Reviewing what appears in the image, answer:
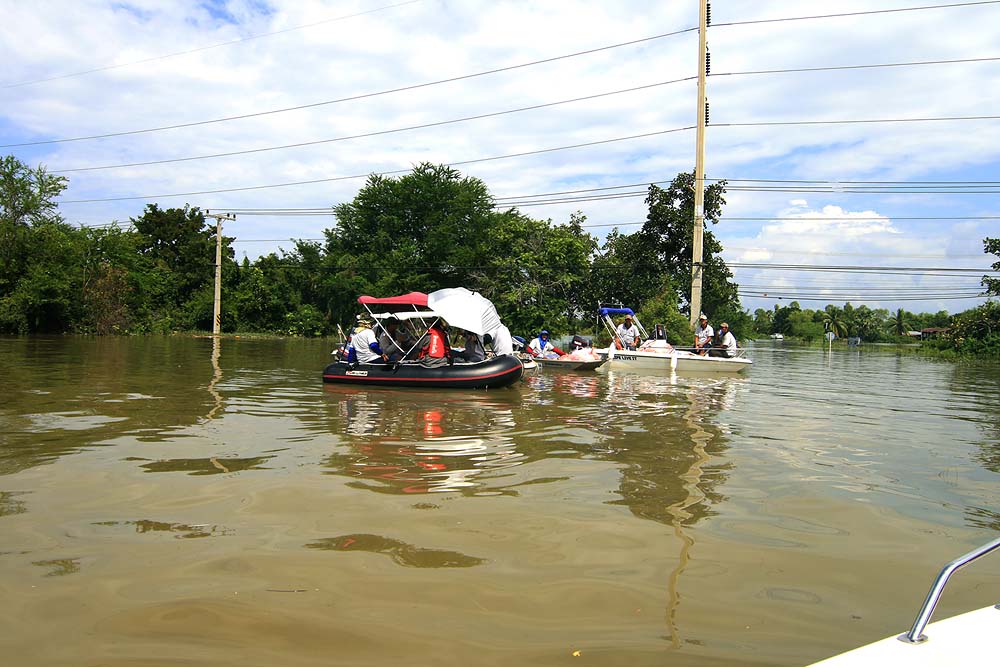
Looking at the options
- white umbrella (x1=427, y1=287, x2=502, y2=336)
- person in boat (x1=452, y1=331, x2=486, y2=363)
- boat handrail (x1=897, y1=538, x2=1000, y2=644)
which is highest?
white umbrella (x1=427, y1=287, x2=502, y2=336)

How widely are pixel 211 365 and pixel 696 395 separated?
547 inches

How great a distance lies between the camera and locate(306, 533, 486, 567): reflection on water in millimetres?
4430

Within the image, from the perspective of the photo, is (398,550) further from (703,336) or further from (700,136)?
(700,136)

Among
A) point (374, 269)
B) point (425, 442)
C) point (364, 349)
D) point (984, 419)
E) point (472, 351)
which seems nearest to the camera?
point (425, 442)

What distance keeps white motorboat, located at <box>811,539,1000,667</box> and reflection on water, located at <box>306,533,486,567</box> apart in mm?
2504

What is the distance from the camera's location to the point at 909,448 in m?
8.78

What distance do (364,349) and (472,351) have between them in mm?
2402

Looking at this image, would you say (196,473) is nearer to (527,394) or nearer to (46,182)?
(527,394)

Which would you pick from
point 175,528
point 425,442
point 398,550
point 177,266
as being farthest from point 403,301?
point 177,266

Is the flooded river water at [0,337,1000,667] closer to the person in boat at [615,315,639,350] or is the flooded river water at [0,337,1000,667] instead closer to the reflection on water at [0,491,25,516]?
the reflection on water at [0,491,25,516]

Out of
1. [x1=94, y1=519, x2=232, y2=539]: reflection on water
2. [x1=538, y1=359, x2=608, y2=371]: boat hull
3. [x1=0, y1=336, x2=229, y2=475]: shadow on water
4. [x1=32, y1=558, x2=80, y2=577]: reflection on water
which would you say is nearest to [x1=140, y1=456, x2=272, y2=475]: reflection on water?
[x1=0, y1=336, x2=229, y2=475]: shadow on water

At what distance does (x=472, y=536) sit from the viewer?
4.95 meters

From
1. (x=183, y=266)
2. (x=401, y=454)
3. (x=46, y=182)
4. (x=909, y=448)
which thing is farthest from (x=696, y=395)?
(x=183, y=266)

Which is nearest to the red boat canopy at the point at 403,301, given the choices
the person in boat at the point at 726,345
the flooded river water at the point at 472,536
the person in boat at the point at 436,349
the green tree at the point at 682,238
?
the person in boat at the point at 436,349
